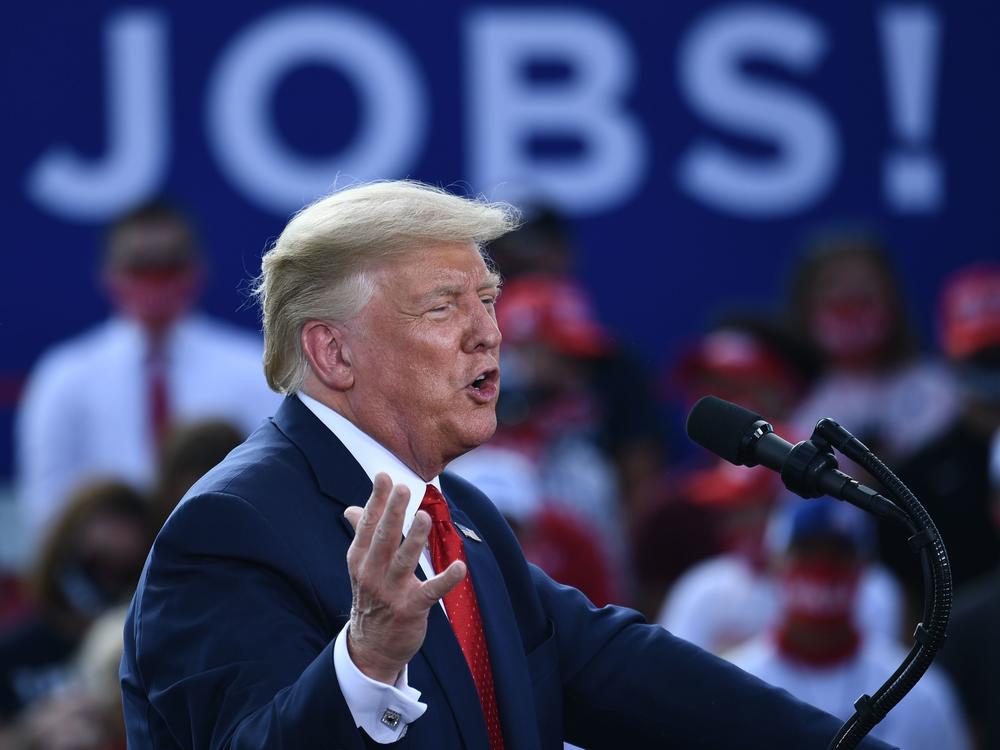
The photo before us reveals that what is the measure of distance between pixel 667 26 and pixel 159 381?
8.27 ft

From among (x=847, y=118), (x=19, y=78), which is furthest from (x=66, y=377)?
(x=847, y=118)

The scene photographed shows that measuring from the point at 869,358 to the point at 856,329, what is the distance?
4.3 inches

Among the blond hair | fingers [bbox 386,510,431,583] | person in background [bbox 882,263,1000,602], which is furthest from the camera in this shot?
person in background [bbox 882,263,1000,602]

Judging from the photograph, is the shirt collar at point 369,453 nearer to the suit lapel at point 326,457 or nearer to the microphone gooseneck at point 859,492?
the suit lapel at point 326,457

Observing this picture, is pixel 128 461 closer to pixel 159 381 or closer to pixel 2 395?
pixel 159 381

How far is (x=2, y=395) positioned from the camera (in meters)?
7.22

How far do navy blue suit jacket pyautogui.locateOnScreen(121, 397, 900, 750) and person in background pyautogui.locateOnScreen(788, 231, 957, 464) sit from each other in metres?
3.44

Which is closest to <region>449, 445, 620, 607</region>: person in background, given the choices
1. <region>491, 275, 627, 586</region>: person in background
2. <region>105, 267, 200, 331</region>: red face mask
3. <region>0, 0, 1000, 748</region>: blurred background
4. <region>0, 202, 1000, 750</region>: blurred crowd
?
<region>0, 202, 1000, 750</region>: blurred crowd

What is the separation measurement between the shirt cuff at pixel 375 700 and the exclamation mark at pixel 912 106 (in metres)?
5.54

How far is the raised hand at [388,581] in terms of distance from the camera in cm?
207

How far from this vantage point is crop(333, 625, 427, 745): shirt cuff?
214 cm

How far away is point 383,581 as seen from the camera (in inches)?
82.5

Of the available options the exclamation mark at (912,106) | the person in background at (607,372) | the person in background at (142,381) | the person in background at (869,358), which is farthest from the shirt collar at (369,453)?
the exclamation mark at (912,106)

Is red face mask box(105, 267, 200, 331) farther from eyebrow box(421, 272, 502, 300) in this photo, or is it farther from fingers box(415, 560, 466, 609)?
fingers box(415, 560, 466, 609)
